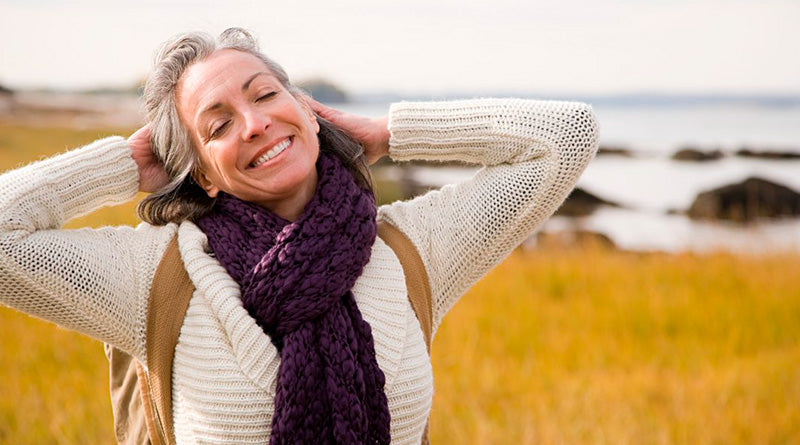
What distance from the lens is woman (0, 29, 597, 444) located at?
1.80 m

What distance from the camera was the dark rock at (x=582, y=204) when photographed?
11.1 meters

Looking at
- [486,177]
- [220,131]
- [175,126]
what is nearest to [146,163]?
[175,126]

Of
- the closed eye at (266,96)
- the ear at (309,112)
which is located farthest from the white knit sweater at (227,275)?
the closed eye at (266,96)

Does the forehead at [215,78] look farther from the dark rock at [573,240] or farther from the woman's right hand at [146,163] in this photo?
the dark rock at [573,240]

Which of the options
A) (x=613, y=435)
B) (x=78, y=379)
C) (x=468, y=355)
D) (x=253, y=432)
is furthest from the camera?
(x=468, y=355)

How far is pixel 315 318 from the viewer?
187 centimetres

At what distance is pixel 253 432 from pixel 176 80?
95 cm

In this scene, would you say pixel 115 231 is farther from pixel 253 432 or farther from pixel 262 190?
pixel 253 432

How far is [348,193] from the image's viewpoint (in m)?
2.01

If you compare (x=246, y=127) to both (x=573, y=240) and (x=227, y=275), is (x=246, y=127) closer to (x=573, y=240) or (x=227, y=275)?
(x=227, y=275)

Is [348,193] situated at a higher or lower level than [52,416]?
higher

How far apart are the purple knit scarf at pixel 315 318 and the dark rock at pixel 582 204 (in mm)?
9493

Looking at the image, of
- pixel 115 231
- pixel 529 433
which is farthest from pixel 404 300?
pixel 529 433

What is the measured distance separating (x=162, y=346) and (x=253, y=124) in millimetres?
596
